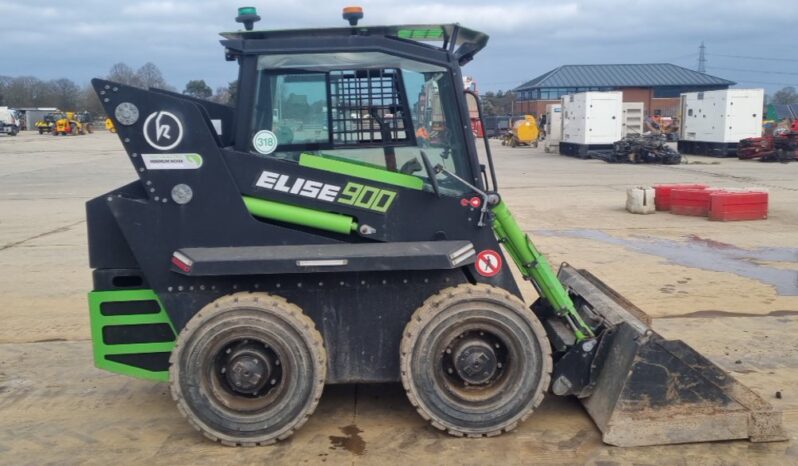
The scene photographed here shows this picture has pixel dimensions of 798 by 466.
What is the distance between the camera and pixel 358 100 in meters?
4.92

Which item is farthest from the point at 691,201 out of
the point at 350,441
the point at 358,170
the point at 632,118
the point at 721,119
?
the point at 632,118

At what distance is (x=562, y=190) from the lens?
19781mm

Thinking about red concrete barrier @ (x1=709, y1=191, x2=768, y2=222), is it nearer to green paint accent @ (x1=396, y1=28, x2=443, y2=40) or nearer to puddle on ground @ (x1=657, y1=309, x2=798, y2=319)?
puddle on ground @ (x1=657, y1=309, x2=798, y2=319)

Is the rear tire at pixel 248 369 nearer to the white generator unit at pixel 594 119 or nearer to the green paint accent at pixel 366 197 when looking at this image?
the green paint accent at pixel 366 197

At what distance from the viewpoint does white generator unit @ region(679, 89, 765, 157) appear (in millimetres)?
29609

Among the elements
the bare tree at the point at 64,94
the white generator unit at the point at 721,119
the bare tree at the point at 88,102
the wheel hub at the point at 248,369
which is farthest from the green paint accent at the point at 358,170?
the bare tree at the point at 64,94

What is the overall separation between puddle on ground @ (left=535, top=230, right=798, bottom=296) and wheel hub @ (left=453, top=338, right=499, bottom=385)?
533cm

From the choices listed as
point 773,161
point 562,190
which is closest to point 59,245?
point 562,190

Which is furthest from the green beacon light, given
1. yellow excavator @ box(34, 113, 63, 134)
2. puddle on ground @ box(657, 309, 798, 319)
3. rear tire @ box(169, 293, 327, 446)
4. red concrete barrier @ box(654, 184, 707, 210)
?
yellow excavator @ box(34, 113, 63, 134)

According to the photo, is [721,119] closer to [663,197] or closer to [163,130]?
[663,197]

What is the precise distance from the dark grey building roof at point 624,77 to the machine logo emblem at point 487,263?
2731 inches

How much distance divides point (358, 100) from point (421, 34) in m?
0.66

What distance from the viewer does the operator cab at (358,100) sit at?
480 centimetres

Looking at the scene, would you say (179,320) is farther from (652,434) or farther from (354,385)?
(652,434)
